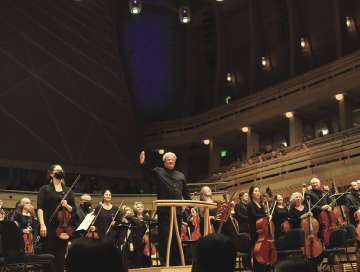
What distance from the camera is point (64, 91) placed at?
2008 cm

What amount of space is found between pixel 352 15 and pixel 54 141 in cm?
1163

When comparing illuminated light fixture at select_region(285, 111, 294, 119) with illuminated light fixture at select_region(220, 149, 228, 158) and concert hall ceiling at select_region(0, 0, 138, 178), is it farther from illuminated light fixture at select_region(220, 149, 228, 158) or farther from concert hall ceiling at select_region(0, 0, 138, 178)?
concert hall ceiling at select_region(0, 0, 138, 178)

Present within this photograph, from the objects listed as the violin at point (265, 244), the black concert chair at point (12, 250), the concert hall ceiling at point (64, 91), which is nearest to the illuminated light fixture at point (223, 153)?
the concert hall ceiling at point (64, 91)

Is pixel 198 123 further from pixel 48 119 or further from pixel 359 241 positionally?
pixel 359 241

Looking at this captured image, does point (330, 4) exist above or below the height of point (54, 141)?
above

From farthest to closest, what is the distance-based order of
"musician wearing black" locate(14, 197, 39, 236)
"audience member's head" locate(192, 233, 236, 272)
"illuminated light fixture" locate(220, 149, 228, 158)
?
1. "illuminated light fixture" locate(220, 149, 228, 158)
2. "musician wearing black" locate(14, 197, 39, 236)
3. "audience member's head" locate(192, 233, 236, 272)

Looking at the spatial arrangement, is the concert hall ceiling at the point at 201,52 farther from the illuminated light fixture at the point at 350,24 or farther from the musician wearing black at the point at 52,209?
the musician wearing black at the point at 52,209

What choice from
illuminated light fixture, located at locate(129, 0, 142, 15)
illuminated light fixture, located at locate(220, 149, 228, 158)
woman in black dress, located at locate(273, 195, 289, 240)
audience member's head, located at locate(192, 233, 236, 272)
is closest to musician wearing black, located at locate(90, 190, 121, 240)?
woman in black dress, located at locate(273, 195, 289, 240)

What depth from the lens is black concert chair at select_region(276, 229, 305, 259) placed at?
7035 millimetres

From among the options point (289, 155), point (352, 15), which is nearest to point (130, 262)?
point (289, 155)

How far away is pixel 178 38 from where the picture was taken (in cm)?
2419

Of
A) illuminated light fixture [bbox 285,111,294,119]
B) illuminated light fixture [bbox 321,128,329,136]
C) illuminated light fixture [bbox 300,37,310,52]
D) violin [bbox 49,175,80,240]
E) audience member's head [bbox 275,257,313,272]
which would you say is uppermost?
illuminated light fixture [bbox 300,37,310,52]

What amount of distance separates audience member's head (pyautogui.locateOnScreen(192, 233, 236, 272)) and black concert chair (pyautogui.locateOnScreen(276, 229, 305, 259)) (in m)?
4.91

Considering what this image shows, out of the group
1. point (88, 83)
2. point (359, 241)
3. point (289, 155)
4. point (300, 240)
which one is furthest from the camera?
point (88, 83)
